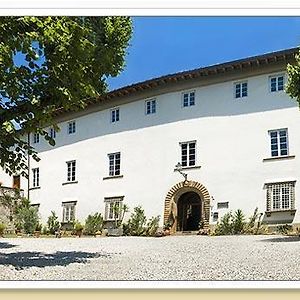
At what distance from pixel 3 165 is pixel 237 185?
8.15 feet

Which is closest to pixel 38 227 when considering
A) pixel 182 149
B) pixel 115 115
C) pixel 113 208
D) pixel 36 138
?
pixel 113 208

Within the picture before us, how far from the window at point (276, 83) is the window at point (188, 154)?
105 cm

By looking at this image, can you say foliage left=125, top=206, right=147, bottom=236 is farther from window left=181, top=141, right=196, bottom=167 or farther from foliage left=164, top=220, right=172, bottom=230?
window left=181, top=141, right=196, bottom=167

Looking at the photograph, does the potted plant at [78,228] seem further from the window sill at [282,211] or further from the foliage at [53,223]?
the window sill at [282,211]

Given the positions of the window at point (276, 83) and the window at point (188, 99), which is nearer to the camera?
the window at point (276, 83)

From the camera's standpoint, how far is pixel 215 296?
5473 mm

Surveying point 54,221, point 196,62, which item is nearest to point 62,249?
point 54,221

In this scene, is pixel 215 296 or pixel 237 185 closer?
pixel 215 296

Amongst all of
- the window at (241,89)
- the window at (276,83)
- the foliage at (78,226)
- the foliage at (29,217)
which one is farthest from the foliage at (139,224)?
the window at (276,83)

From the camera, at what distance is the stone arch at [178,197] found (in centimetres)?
641

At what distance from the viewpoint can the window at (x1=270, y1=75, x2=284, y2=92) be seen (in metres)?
6.54

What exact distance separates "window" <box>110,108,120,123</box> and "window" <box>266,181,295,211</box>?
74.1 inches
